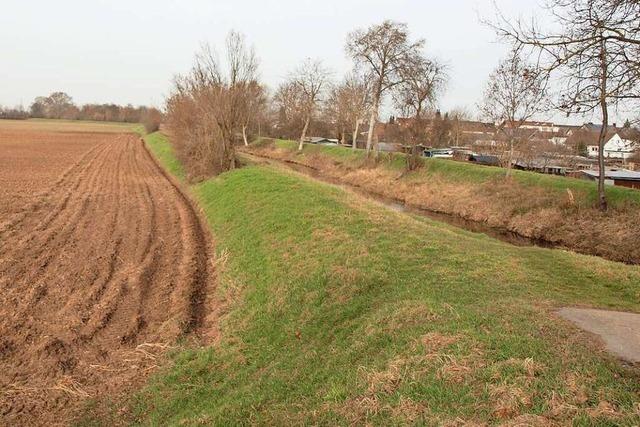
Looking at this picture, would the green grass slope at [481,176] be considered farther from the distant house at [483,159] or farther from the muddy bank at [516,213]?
the distant house at [483,159]

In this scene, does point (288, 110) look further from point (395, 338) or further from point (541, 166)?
point (395, 338)

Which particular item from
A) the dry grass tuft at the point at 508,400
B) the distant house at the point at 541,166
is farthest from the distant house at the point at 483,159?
the dry grass tuft at the point at 508,400

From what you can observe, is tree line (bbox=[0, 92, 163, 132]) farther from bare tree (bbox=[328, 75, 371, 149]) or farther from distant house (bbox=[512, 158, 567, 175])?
distant house (bbox=[512, 158, 567, 175])

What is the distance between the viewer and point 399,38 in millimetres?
35031

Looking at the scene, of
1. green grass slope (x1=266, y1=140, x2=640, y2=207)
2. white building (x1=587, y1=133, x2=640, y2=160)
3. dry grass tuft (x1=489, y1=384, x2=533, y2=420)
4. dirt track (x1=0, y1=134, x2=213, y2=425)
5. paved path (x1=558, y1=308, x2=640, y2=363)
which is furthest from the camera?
green grass slope (x1=266, y1=140, x2=640, y2=207)

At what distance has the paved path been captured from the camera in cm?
568

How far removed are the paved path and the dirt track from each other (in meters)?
6.24

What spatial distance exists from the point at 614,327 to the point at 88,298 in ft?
30.3

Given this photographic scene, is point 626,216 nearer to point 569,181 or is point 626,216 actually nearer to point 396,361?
point 569,181

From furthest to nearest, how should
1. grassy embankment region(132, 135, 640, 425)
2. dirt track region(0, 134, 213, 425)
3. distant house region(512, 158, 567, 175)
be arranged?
distant house region(512, 158, 567, 175), dirt track region(0, 134, 213, 425), grassy embankment region(132, 135, 640, 425)

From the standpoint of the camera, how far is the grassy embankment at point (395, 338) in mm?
4797

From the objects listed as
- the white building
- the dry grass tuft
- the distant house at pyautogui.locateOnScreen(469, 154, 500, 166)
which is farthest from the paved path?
the distant house at pyautogui.locateOnScreen(469, 154, 500, 166)

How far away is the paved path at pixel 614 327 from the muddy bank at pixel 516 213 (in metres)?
10.3

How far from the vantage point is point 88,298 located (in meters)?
10.1
